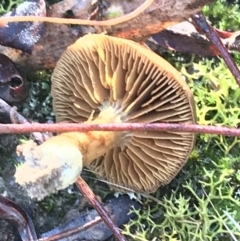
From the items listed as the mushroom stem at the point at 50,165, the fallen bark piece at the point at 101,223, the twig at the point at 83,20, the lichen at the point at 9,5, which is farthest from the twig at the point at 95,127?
the lichen at the point at 9,5

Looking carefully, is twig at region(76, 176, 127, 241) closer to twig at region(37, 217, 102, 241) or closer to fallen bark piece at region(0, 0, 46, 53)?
twig at region(37, 217, 102, 241)

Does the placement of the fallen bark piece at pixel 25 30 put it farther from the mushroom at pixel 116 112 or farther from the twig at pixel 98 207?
the twig at pixel 98 207

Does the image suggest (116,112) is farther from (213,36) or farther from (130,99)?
(213,36)

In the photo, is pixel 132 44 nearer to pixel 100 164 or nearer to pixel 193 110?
pixel 193 110

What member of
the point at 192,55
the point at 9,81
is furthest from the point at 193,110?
the point at 9,81

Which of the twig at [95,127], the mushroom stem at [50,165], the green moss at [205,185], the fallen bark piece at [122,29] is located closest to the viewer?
the twig at [95,127]

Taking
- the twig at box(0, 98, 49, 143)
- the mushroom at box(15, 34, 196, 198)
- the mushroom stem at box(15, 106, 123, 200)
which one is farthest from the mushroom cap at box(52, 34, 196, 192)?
the mushroom stem at box(15, 106, 123, 200)
